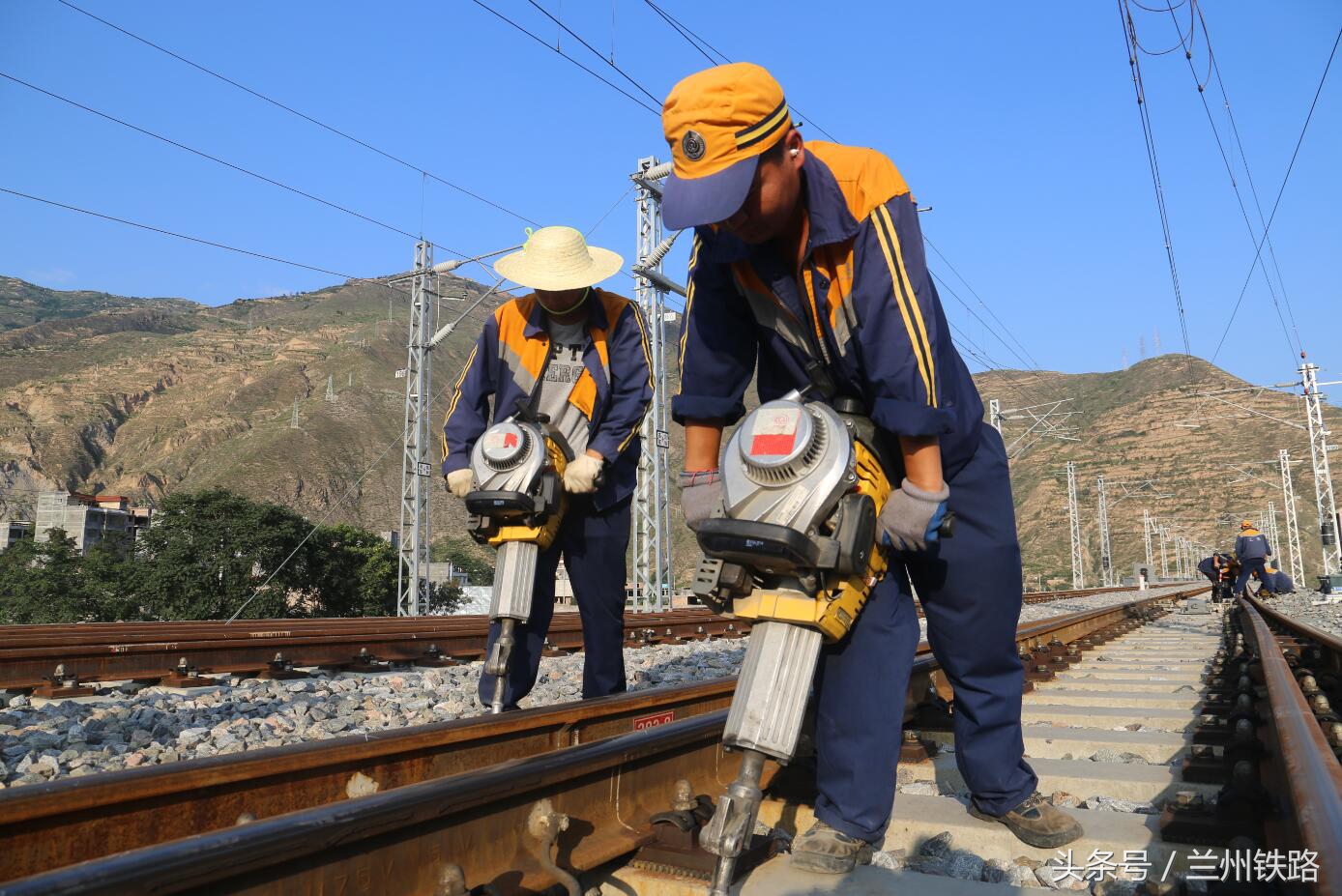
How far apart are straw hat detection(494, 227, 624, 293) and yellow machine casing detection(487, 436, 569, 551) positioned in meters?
0.64

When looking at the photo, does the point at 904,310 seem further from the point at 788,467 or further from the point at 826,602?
the point at 826,602

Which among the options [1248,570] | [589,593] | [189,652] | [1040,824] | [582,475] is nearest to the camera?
[1040,824]

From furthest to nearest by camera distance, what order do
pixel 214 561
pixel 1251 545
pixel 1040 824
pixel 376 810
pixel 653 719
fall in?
pixel 214 561
pixel 1251 545
pixel 653 719
pixel 1040 824
pixel 376 810

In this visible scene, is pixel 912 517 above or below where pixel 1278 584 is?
above

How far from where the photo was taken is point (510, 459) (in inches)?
139

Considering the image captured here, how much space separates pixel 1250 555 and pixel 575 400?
1851 cm

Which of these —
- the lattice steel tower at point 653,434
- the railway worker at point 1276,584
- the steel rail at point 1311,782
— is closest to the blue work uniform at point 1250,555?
the railway worker at point 1276,584

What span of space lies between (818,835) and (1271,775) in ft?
4.67

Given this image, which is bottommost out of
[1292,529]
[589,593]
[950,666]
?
[950,666]

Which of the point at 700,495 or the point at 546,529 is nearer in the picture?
the point at 700,495

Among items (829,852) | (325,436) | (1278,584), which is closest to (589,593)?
(829,852)

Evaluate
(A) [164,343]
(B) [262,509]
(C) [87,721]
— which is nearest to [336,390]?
(A) [164,343]

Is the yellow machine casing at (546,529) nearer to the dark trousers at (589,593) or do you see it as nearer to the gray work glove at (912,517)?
the dark trousers at (589,593)

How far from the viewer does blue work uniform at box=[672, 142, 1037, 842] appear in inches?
79.5
